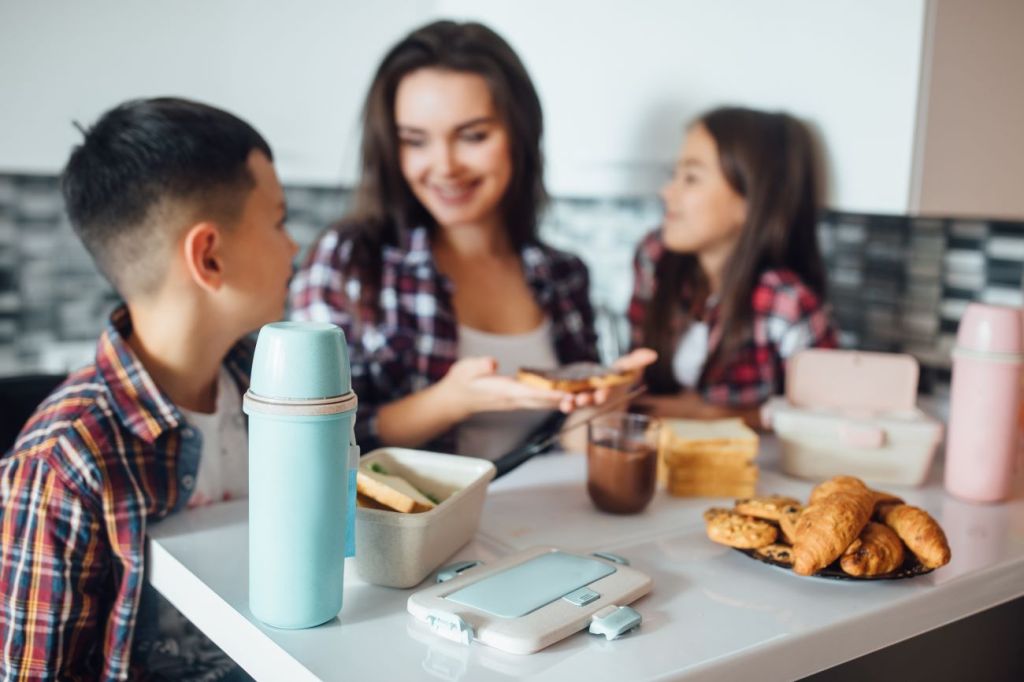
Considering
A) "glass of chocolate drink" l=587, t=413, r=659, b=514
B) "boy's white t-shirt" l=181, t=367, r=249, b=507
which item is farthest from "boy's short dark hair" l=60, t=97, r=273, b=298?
"glass of chocolate drink" l=587, t=413, r=659, b=514

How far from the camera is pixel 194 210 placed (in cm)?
117

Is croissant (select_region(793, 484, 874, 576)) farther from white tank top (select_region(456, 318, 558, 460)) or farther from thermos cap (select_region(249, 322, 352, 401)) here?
white tank top (select_region(456, 318, 558, 460))

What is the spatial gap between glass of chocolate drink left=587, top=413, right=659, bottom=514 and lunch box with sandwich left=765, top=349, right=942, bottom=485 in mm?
246

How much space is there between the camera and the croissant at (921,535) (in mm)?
976

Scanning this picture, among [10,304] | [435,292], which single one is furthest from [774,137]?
[10,304]

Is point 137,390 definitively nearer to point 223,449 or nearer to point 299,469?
point 223,449

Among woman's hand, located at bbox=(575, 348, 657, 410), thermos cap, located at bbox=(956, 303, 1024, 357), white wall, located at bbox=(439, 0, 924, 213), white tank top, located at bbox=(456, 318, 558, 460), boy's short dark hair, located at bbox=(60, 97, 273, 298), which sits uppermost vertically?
white wall, located at bbox=(439, 0, 924, 213)

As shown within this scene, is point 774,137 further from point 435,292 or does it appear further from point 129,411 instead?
point 129,411

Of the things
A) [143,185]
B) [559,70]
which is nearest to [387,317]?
[143,185]

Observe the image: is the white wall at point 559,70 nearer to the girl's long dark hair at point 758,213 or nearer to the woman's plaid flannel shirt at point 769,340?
the girl's long dark hair at point 758,213

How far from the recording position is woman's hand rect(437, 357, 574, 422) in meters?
1.31

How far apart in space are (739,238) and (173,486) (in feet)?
3.52

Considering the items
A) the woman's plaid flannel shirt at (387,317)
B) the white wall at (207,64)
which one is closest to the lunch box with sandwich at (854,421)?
the woman's plaid flannel shirt at (387,317)

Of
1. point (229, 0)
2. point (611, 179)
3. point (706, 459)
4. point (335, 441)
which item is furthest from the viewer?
point (611, 179)
